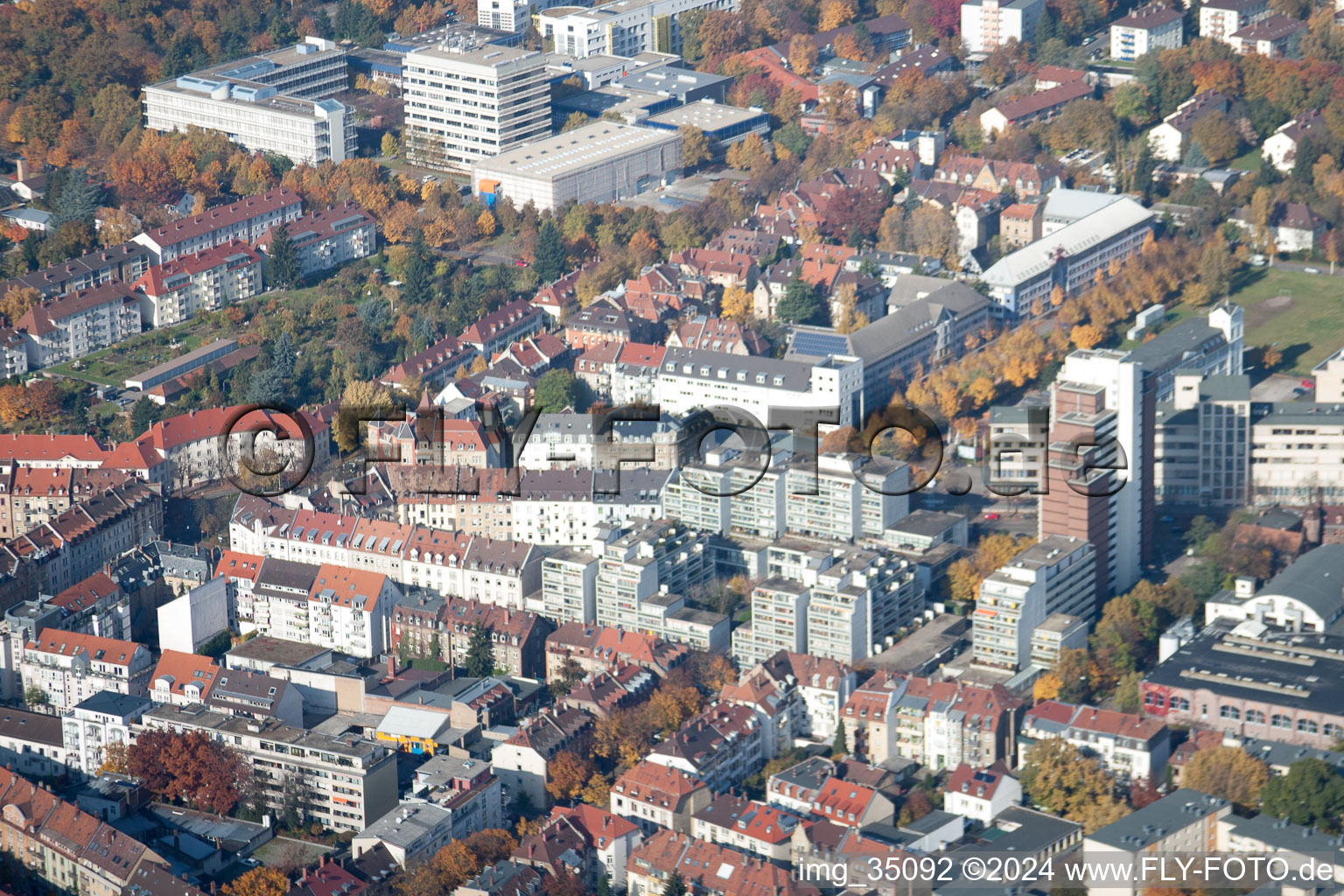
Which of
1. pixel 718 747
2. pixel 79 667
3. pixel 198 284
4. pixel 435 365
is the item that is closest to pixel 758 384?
pixel 435 365

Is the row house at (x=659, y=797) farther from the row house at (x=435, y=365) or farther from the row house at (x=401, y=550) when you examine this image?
the row house at (x=435, y=365)

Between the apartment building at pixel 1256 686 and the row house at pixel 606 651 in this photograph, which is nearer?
the apartment building at pixel 1256 686

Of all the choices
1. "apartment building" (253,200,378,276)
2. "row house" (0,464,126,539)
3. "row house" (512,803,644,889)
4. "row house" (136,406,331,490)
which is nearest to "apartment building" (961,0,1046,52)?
"apartment building" (253,200,378,276)

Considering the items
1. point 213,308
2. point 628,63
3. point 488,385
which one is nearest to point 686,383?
point 488,385

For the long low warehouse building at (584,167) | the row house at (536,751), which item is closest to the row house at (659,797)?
the row house at (536,751)

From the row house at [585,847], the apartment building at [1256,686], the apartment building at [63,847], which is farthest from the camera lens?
the apartment building at [1256,686]

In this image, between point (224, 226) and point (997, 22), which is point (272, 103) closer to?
point (224, 226)

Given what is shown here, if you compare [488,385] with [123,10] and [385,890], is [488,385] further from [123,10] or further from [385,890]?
[123,10]

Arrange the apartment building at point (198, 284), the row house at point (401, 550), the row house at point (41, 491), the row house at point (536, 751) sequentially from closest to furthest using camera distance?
the row house at point (536, 751) → the row house at point (401, 550) → the row house at point (41, 491) → the apartment building at point (198, 284)
